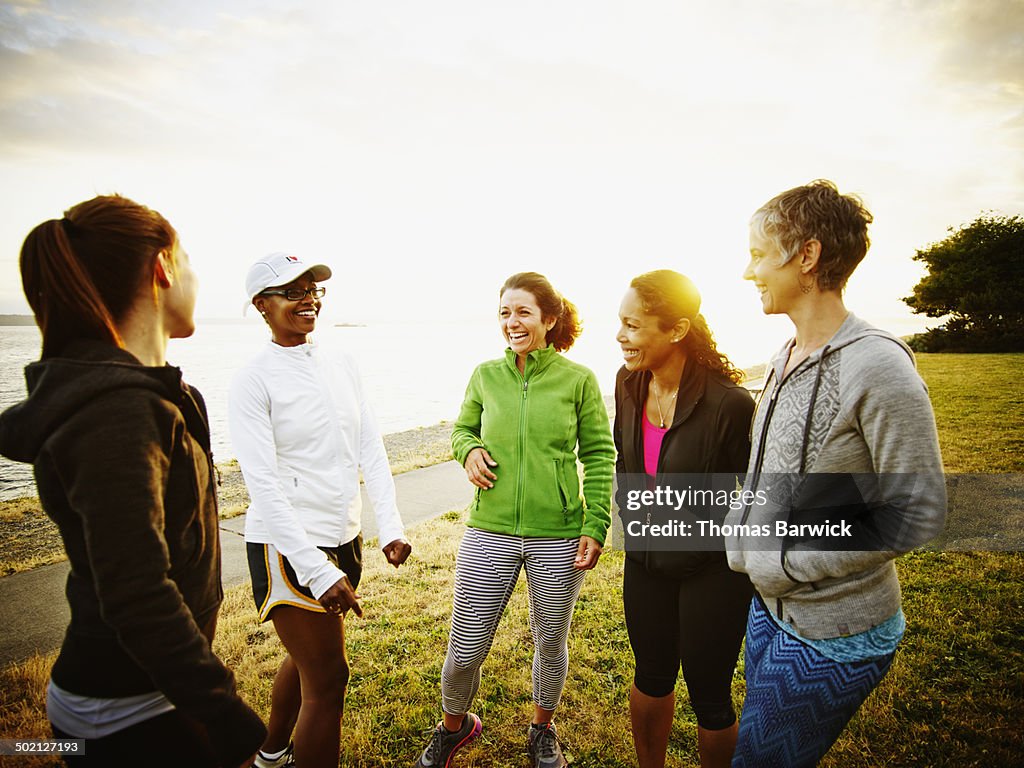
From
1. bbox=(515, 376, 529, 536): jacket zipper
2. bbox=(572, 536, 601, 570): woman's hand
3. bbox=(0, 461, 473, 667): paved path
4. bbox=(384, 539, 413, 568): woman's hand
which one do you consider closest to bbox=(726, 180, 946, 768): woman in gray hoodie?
bbox=(572, 536, 601, 570): woman's hand

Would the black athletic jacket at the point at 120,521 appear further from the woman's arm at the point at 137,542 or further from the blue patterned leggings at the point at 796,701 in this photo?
the blue patterned leggings at the point at 796,701

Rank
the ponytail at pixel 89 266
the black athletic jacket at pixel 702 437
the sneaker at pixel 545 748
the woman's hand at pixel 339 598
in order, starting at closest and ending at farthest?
the ponytail at pixel 89 266 → the woman's hand at pixel 339 598 → the black athletic jacket at pixel 702 437 → the sneaker at pixel 545 748

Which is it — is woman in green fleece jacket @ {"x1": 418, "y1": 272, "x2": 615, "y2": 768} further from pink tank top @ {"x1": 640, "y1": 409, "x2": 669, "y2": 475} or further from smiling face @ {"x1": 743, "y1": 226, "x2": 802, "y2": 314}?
smiling face @ {"x1": 743, "y1": 226, "x2": 802, "y2": 314}

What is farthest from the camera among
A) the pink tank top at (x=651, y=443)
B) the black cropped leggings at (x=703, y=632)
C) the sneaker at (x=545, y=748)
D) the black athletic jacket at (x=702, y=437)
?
the sneaker at (x=545, y=748)

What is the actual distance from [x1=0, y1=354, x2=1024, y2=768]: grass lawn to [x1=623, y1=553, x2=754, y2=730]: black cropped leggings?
877mm

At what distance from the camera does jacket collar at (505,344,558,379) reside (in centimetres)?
290

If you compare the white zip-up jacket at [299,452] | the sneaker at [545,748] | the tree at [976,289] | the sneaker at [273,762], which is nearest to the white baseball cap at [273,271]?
the white zip-up jacket at [299,452]

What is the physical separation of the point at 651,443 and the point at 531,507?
692mm

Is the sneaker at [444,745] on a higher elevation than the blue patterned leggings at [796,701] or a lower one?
lower

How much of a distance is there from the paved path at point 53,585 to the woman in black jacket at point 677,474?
4.05m

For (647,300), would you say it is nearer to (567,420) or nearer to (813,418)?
(567,420)

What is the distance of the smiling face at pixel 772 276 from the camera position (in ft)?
6.07

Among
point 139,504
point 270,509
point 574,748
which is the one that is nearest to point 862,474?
point 139,504

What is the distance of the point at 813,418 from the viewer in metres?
1.74
